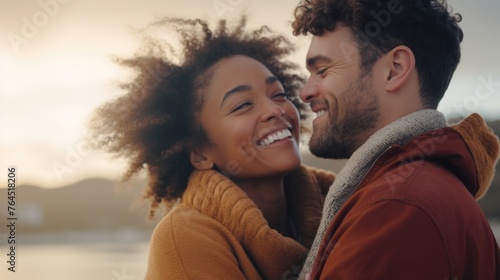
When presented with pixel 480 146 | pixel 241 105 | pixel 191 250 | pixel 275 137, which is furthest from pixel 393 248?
pixel 241 105

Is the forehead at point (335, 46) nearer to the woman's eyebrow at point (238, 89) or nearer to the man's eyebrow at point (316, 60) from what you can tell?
the man's eyebrow at point (316, 60)

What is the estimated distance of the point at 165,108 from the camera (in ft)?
9.49

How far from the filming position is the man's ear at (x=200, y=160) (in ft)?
9.09

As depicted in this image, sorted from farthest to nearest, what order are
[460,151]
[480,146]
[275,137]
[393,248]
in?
[275,137] < [480,146] < [460,151] < [393,248]

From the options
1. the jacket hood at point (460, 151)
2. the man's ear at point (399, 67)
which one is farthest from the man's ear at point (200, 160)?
the jacket hood at point (460, 151)

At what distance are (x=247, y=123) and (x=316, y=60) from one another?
0.49 meters

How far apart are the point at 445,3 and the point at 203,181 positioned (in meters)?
1.15

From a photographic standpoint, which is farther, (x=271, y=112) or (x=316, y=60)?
(x=271, y=112)

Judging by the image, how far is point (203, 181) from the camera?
8.53 feet

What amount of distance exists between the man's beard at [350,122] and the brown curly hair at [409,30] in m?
0.09

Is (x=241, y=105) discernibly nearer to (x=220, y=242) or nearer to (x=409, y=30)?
(x=220, y=242)

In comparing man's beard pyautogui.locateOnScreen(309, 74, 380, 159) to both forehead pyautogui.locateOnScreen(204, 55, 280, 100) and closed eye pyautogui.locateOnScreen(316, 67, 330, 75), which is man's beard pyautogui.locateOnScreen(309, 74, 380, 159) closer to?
closed eye pyautogui.locateOnScreen(316, 67, 330, 75)

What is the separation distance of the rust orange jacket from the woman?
0.64 meters

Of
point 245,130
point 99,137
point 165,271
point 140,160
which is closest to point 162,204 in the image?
point 140,160
